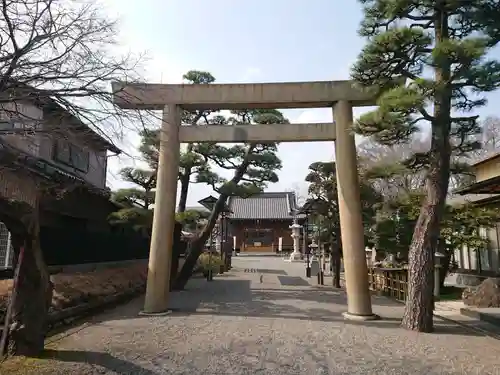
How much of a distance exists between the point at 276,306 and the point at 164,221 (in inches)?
149

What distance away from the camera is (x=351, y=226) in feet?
29.0

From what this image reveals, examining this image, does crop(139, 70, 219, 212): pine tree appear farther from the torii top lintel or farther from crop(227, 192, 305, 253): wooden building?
crop(227, 192, 305, 253): wooden building

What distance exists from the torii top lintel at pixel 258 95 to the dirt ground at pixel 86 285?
4603mm

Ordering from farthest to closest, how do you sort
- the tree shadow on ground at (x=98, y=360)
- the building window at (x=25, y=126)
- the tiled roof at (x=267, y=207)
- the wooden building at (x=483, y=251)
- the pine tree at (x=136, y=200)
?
1. the tiled roof at (x=267, y=207)
2. the wooden building at (x=483, y=251)
3. the pine tree at (x=136, y=200)
4. the tree shadow on ground at (x=98, y=360)
5. the building window at (x=25, y=126)

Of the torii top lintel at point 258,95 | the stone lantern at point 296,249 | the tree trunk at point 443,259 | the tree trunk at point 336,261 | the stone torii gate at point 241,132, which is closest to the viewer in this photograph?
the stone torii gate at point 241,132

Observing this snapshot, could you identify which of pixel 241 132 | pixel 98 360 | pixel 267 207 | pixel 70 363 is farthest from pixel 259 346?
pixel 267 207

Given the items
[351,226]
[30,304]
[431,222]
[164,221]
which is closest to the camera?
[30,304]

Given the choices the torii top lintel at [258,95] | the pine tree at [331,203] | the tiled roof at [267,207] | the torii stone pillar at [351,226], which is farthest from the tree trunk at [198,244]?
the tiled roof at [267,207]

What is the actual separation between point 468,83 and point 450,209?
22.0ft

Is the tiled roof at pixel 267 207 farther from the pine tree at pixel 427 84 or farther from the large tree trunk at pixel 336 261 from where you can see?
the pine tree at pixel 427 84

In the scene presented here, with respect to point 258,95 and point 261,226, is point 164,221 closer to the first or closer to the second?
point 258,95

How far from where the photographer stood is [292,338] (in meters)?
7.02

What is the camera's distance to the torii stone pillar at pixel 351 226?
874cm

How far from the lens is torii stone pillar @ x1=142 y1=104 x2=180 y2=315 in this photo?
30.0 ft
